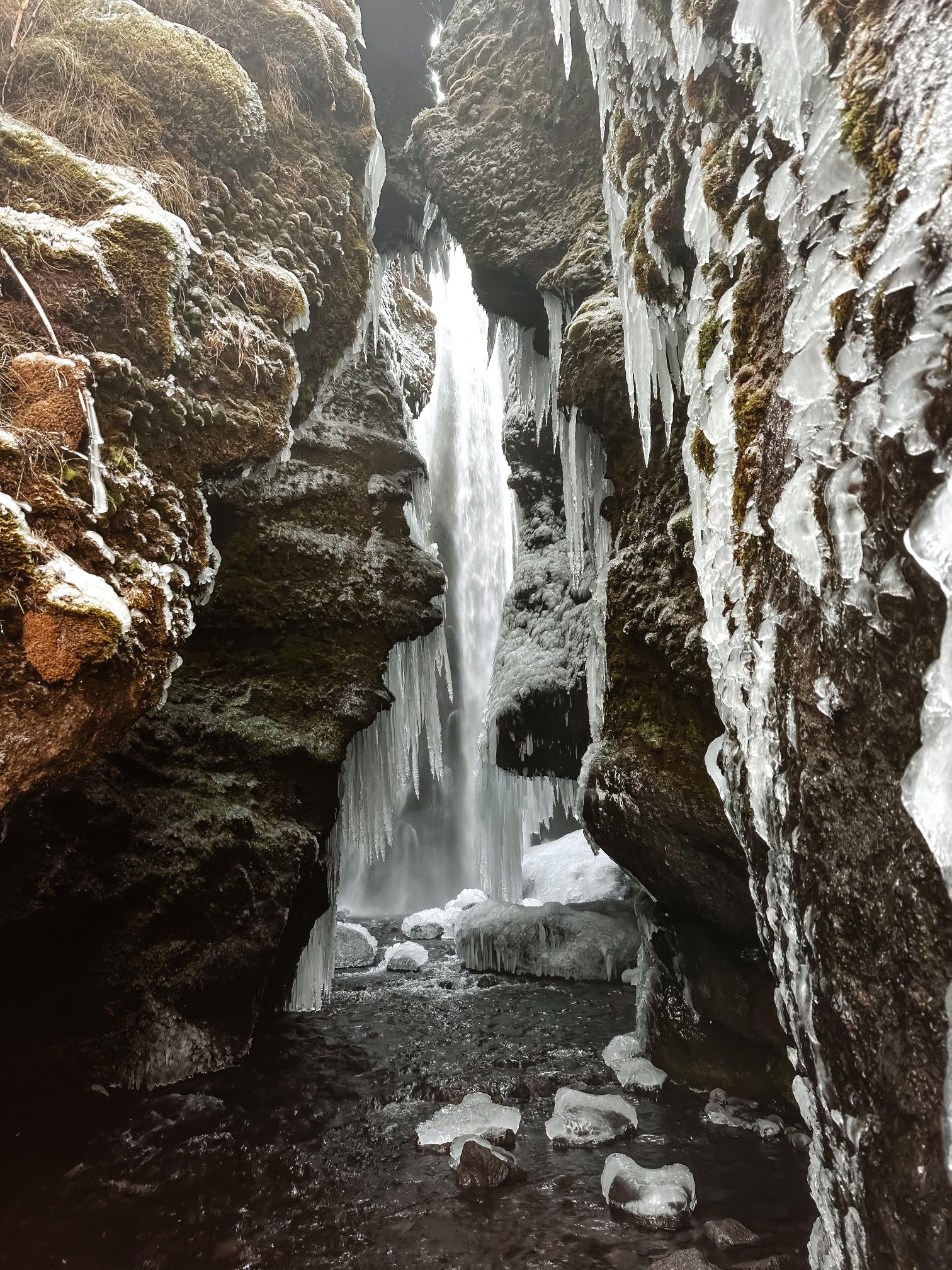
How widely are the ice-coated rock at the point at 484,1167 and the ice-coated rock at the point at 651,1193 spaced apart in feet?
1.81

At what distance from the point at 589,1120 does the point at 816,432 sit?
15.4ft

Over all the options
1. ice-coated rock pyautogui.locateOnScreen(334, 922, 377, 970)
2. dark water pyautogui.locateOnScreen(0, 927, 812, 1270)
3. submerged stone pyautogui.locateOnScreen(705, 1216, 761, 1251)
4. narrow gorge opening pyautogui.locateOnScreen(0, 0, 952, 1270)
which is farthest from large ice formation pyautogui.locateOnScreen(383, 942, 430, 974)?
submerged stone pyautogui.locateOnScreen(705, 1216, 761, 1251)

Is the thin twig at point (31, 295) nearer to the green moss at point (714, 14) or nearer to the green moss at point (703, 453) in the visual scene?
the green moss at point (703, 453)

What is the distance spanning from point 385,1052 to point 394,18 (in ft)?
42.0

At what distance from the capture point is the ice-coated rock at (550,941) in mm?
9422

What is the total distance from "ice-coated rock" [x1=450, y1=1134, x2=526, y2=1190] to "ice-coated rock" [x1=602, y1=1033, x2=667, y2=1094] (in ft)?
5.50

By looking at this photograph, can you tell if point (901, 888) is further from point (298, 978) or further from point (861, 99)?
point (298, 978)

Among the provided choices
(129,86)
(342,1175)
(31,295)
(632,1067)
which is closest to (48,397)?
(31,295)

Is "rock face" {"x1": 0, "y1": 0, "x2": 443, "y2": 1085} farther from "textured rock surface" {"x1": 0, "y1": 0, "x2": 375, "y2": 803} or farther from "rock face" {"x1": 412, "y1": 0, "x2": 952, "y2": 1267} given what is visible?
"rock face" {"x1": 412, "y1": 0, "x2": 952, "y2": 1267}

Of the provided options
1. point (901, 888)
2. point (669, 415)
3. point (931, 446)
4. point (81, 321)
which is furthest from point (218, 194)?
point (901, 888)

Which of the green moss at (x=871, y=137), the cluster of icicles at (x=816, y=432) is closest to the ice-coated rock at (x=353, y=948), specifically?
the cluster of icicles at (x=816, y=432)

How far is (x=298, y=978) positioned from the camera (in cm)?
739

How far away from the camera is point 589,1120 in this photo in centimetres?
464

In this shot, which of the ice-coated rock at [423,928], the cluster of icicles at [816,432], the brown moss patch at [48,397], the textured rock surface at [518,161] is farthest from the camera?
the ice-coated rock at [423,928]
